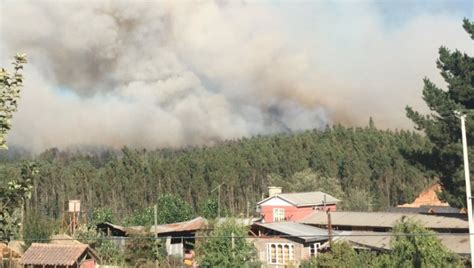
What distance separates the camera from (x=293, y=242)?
1465 inches

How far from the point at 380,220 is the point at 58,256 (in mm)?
24411

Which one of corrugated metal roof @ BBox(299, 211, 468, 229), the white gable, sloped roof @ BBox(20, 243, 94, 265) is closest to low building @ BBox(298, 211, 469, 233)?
corrugated metal roof @ BBox(299, 211, 468, 229)

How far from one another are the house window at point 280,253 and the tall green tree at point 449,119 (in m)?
11.0

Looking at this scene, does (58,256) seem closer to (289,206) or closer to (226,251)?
(226,251)

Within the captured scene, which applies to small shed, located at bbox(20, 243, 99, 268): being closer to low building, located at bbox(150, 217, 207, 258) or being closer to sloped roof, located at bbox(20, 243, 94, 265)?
sloped roof, located at bbox(20, 243, 94, 265)

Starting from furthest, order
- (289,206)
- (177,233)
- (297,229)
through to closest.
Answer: (289,206) < (177,233) < (297,229)

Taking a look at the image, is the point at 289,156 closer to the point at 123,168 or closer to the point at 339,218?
the point at 123,168

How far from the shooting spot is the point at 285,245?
123 ft

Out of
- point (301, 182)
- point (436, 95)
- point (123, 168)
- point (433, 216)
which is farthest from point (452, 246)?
point (123, 168)

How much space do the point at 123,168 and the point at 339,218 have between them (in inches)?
2835

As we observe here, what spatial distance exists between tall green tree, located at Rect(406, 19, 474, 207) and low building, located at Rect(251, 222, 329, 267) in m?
9.18

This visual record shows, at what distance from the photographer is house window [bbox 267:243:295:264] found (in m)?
37.1

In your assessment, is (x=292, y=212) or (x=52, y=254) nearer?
(x=52, y=254)

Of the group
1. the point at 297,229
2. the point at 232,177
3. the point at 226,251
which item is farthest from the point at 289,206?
the point at 232,177
